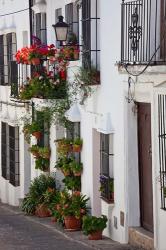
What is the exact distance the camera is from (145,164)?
1461cm

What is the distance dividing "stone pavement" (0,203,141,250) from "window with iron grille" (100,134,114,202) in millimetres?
824

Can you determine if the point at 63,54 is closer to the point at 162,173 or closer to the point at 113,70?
the point at 113,70

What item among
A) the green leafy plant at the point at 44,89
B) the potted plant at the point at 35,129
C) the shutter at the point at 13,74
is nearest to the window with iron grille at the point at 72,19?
the green leafy plant at the point at 44,89

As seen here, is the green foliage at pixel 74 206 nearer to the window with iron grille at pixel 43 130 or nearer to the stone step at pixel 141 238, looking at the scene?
the stone step at pixel 141 238

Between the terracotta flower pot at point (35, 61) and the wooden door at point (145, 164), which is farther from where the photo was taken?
the terracotta flower pot at point (35, 61)

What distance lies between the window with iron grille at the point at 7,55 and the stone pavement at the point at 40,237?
6005 millimetres

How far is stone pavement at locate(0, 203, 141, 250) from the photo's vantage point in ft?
49.7

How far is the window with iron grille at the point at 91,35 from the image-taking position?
1633cm

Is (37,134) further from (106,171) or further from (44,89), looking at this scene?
(106,171)

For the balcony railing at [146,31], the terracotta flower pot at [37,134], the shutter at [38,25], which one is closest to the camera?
the balcony railing at [146,31]

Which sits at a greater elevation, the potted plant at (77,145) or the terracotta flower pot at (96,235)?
the potted plant at (77,145)

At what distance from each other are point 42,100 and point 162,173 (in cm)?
671

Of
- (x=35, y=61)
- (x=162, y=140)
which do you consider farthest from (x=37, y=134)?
(x=162, y=140)

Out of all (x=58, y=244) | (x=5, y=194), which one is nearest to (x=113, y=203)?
(x=58, y=244)
